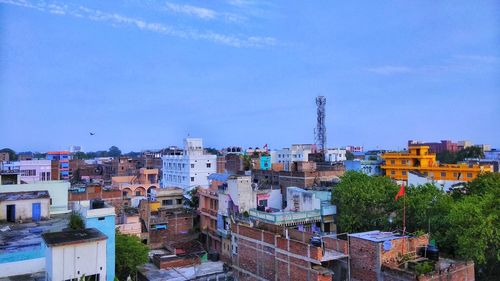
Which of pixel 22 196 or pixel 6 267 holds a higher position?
pixel 22 196

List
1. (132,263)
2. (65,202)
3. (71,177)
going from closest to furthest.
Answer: (132,263)
(65,202)
(71,177)

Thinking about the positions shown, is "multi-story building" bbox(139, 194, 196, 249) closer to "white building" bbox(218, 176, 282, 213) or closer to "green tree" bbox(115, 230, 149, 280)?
"white building" bbox(218, 176, 282, 213)

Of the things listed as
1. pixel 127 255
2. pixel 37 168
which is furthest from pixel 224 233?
pixel 37 168

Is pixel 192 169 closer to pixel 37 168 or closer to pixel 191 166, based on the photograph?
pixel 191 166

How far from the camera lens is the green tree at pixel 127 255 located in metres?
23.1

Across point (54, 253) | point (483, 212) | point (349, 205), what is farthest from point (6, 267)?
point (483, 212)

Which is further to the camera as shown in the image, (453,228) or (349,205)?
(349,205)

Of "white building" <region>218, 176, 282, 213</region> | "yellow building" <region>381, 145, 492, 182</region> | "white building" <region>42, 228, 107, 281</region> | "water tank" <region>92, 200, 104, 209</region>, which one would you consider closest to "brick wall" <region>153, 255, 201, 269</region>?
"white building" <region>218, 176, 282, 213</region>

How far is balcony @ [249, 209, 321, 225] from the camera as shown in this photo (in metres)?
27.9

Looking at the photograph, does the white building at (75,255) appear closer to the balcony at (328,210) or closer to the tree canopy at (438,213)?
the tree canopy at (438,213)

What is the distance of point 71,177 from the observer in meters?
79.1

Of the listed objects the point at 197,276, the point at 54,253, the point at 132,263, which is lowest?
the point at 197,276

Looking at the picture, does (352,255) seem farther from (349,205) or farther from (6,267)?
(6,267)

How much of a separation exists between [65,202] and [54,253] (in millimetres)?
13274
